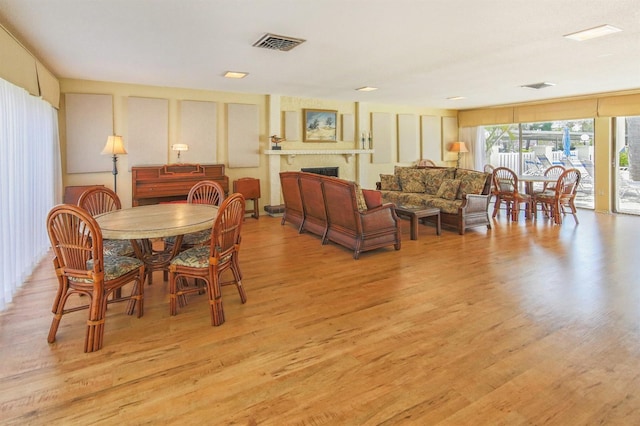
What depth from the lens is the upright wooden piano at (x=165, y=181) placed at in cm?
632

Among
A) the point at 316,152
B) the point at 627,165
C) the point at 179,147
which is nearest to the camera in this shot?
the point at 179,147

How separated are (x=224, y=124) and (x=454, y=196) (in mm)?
4470

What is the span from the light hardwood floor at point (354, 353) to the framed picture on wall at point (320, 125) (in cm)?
489

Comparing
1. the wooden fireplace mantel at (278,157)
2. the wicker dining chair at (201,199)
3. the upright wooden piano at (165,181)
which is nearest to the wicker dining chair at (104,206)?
the wicker dining chair at (201,199)

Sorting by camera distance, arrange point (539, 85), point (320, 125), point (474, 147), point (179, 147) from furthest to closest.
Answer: point (474, 147), point (320, 125), point (539, 85), point (179, 147)

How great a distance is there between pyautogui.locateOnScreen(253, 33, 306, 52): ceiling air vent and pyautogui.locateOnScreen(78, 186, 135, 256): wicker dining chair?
217 cm

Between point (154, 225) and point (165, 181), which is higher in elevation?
point (165, 181)

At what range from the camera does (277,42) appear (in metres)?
4.05

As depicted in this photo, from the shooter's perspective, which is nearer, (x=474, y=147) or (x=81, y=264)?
(x=81, y=264)

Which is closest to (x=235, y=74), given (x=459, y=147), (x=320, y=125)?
(x=320, y=125)

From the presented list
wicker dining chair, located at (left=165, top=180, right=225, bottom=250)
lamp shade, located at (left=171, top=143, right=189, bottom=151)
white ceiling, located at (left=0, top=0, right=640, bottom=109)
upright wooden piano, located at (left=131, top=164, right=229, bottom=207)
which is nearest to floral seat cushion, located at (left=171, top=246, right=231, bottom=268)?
wicker dining chair, located at (left=165, top=180, right=225, bottom=250)

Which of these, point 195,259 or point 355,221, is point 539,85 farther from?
point 195,259

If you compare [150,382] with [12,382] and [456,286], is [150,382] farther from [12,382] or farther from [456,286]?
[456,286]

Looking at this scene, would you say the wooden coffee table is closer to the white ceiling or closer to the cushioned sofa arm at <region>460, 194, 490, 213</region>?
the cushioned sofa arm at <region>460, 194, 490, 213</region>
